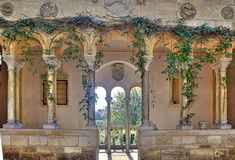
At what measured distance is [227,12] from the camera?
24.8 feet

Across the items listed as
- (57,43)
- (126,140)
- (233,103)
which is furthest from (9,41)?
(233,103)

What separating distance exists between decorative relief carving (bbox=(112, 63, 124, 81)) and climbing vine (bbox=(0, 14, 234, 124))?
3.77 m

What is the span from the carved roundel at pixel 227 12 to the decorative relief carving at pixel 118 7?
192 centimetres

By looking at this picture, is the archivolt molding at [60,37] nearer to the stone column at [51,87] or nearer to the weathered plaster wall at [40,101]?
the stone column at [51,87]

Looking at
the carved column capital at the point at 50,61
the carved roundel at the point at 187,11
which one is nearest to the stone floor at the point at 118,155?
the carved column capital at the point at 50,61

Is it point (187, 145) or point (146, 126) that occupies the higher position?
point (146, 126)

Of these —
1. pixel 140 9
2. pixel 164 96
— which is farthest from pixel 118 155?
pixel 140 9

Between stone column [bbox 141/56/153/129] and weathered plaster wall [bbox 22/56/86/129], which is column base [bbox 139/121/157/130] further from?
weathered plaster wall [bbox 22/56/86/129]

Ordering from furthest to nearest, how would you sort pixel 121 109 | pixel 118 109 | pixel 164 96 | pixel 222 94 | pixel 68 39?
pixel 118 109, pixel 121 109, pixel 164 96, pixel 222 94, pixel 68 39

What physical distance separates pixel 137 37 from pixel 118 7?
0.80 metres

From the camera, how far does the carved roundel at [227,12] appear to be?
7.55 m

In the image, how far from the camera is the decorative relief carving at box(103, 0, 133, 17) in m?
7.36

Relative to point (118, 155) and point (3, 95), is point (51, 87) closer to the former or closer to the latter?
point (3, 95)

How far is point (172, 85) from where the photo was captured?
10867 mm
